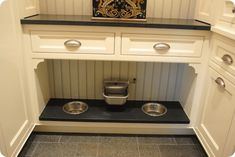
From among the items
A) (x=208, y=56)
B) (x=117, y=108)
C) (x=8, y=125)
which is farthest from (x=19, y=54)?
(x=208, y=56)

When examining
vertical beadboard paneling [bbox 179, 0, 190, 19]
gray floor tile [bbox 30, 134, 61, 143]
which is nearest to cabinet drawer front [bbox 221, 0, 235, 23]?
vertical beadboard paneling [bbox 179, 0, 190, 19]

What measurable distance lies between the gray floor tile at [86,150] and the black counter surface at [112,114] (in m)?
0.18

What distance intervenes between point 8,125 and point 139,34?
0.97 metres

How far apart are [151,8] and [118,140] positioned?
1.08 meters

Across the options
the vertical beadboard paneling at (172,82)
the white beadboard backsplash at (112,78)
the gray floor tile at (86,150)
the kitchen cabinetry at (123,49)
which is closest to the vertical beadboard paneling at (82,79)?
the white beadboard backsplash at (112,78)

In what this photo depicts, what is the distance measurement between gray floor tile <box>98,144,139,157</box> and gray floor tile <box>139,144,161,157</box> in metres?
0.04

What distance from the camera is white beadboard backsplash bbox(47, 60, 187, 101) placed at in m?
1.80

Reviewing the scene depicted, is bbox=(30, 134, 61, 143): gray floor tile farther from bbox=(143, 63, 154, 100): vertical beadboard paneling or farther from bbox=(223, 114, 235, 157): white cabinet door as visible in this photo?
bbox=(223, 114, 235, 157): white cabinet door

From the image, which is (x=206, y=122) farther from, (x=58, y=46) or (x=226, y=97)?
(x=58, y=46)

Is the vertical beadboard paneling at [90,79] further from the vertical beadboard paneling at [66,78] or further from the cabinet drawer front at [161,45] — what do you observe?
the cabinet drawer front at [161,45]

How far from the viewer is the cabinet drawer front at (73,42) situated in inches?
53.6

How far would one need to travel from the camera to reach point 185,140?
65.1 inches

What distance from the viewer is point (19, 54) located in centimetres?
131

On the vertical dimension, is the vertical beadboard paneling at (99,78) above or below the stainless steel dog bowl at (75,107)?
above
